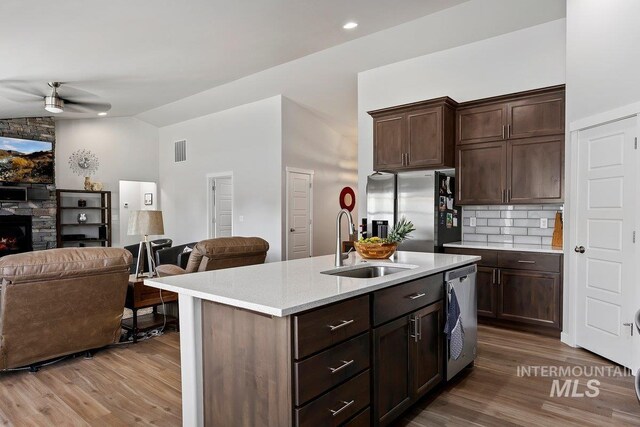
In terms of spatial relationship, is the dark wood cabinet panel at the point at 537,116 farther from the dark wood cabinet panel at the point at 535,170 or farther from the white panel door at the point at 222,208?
the white panel door at the point at 222,208

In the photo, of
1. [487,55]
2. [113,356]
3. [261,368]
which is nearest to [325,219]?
[487,55]

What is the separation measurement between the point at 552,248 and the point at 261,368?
3.60 m

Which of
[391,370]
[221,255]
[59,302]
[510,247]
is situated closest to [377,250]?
[391,370]

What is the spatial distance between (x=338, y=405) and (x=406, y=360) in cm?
63

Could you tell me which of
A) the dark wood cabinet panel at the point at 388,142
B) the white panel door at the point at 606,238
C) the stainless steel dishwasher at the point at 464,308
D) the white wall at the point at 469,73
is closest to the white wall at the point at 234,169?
the white wall at the point at 469,73

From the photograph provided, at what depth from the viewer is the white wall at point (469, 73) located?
439 centimetres

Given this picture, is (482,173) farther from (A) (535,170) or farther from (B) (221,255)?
(B) (221,255)

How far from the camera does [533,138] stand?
425cm

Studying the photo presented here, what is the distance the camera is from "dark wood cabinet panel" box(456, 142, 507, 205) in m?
4.46

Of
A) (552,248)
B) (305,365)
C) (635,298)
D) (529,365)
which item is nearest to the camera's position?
(305,365)

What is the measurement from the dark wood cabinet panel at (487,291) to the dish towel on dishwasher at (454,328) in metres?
1.69

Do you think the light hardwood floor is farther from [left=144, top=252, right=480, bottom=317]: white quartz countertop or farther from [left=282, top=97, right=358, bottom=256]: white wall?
[left=282, top=97, right=358, bottom=256]: white wall

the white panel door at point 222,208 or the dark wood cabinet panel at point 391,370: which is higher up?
the white panel door at point 222,208

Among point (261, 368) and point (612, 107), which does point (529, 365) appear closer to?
point (612, 107)
